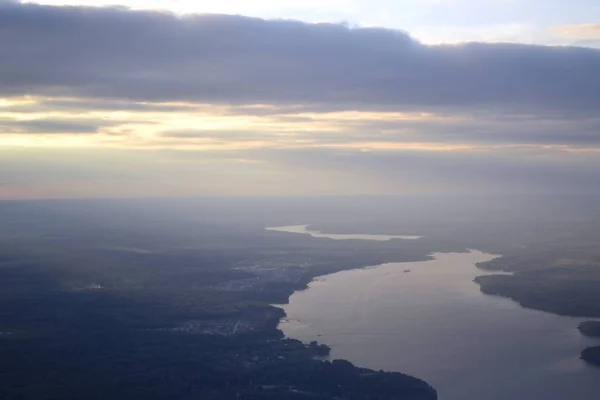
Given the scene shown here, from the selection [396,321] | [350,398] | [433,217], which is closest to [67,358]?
[350,398]

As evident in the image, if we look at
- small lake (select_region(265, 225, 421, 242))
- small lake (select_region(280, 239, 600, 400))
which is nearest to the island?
small lake (select_region(280, 239, 600, 400))

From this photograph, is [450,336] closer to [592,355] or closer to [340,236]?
[592,355]

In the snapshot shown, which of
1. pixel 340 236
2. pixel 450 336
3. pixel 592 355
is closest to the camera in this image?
pixel 592 355

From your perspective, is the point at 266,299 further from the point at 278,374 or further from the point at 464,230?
the point at 464,230

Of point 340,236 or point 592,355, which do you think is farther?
point 340,236

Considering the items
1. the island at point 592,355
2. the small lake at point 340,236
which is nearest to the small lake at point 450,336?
the island at point 592,355

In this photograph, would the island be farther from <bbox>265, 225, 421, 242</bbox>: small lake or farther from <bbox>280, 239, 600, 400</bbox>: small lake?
<bbox>265, 225, 421, 242</bbox>: small lake

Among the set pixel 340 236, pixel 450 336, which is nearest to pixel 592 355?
pixel 450 336

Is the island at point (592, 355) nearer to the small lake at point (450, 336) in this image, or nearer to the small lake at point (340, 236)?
the small lake at point (450, 336)

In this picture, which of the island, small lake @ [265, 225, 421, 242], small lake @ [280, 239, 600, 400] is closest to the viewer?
small lake @ [280, 239, 600, 400]
